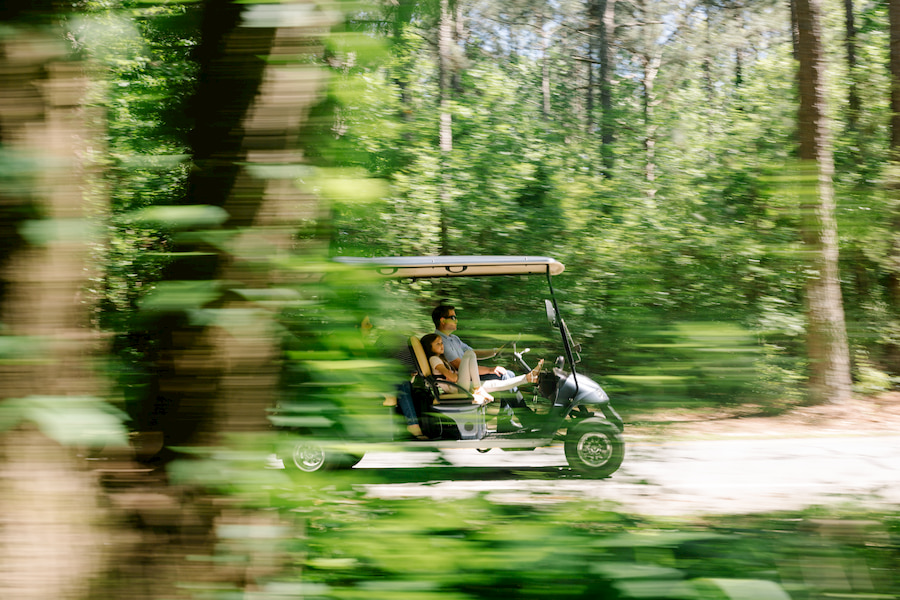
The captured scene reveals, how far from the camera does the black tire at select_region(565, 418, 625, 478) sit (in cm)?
147

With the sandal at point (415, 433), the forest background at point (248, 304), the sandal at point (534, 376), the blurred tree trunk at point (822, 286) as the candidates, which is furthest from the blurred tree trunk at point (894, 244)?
the sandal at point (534, 376)

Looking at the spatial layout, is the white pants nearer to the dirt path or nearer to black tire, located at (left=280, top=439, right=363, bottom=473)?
the dirt path

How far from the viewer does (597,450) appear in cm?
161

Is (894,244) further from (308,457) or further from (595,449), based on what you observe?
(308,457)

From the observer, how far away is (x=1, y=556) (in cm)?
130

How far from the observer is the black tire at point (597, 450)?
1.47m

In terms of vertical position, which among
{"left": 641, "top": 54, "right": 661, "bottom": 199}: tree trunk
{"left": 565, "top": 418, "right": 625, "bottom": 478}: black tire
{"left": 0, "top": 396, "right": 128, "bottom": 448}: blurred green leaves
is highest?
{"left": 641, "top": 54, "right": 661, "bottom": 199}: tree trunk

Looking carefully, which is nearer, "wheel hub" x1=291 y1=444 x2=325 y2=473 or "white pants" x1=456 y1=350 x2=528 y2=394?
"wheel hub" x1=291 y1=444 x2=325 y2=473

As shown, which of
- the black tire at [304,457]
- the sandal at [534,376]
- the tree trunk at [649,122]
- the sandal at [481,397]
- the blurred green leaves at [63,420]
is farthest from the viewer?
the sandal at [534,376]

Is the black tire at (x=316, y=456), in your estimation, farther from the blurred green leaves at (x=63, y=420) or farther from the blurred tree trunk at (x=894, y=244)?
the blurred tree trunk at (x=894, y=244)

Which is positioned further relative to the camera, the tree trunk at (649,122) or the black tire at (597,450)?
the tree trunk at (649,122)

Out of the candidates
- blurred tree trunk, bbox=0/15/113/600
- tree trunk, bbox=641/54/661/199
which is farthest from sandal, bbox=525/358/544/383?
blurred tree trunk, bbox=0/15/113/600

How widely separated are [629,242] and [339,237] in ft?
2.11

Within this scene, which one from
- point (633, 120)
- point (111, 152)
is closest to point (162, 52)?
point (111, 152)
